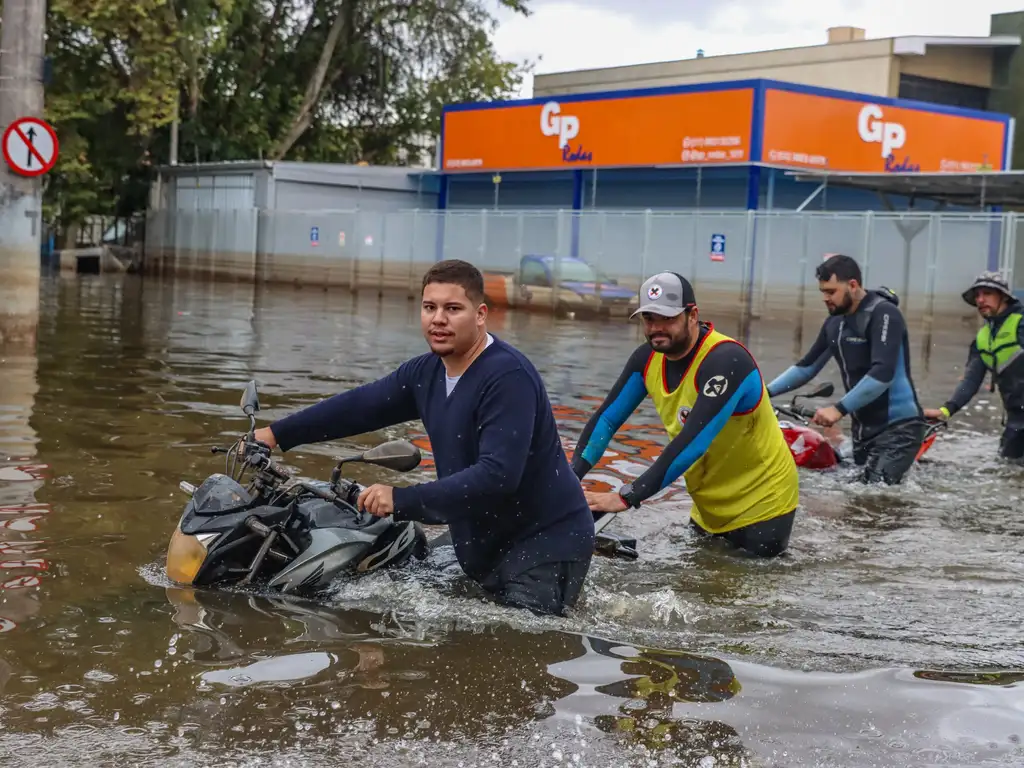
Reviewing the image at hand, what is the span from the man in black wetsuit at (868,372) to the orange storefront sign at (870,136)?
24.6m

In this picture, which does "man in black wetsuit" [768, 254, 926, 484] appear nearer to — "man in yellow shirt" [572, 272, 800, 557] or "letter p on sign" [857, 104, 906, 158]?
"man in yellow shirt" [572, 272, 800, 557]

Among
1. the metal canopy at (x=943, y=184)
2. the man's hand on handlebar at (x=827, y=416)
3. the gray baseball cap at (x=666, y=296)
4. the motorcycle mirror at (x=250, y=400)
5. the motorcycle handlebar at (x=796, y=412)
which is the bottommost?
the motorcycle handlebar at (x=796, y=412)

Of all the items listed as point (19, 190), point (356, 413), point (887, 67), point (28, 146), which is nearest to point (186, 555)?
point (356, 413)

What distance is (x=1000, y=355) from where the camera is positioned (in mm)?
10648

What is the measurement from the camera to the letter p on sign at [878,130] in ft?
118

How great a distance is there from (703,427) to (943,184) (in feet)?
81.3

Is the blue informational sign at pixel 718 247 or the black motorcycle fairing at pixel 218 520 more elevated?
the blue informational sign at pixel 718 247

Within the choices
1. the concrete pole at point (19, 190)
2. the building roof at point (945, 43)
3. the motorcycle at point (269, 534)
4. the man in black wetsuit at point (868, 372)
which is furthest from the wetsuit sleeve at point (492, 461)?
the building roof at point (945, 43)

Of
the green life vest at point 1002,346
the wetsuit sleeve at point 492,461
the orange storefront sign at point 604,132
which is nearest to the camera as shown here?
the wetsuit sleeve at point 492,461

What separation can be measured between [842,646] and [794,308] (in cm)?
2310

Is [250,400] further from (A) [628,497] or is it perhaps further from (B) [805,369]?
(B) [805,369]

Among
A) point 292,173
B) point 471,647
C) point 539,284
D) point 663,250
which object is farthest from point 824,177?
point 471,647

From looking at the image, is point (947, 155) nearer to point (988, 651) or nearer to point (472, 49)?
point (472, 49)

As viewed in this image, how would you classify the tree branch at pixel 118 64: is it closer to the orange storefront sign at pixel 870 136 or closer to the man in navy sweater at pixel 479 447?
the orange storefront sign at pixel 870 136
